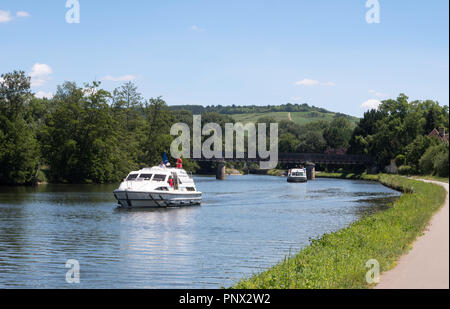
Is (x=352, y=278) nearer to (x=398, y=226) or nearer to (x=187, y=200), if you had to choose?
(x=398, y=226)

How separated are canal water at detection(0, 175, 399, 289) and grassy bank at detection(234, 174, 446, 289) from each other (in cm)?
291

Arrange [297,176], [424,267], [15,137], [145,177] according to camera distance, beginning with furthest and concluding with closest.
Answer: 1. [297,176]
2. [15,137]
3. [145,177]
4. [424,267]

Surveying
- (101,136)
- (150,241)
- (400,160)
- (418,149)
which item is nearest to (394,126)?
(400,160)

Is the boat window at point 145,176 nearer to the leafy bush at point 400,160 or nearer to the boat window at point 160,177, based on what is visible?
the boat window at point 160,177

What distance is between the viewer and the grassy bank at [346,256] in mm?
13492

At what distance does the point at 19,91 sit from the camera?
8388cm

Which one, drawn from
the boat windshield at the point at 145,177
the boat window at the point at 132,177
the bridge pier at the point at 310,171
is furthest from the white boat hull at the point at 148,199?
the bridge pier at the point at 310,171

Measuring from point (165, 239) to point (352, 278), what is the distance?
53.4 feet

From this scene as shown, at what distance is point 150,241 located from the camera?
28188mm

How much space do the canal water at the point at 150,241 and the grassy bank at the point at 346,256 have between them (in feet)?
9.55

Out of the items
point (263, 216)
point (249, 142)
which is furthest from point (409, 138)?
point (263, 216)

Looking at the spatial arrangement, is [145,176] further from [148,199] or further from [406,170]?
[406,170]

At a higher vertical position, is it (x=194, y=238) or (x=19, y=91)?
(x=19, y=91)

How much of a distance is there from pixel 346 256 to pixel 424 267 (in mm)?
2325
